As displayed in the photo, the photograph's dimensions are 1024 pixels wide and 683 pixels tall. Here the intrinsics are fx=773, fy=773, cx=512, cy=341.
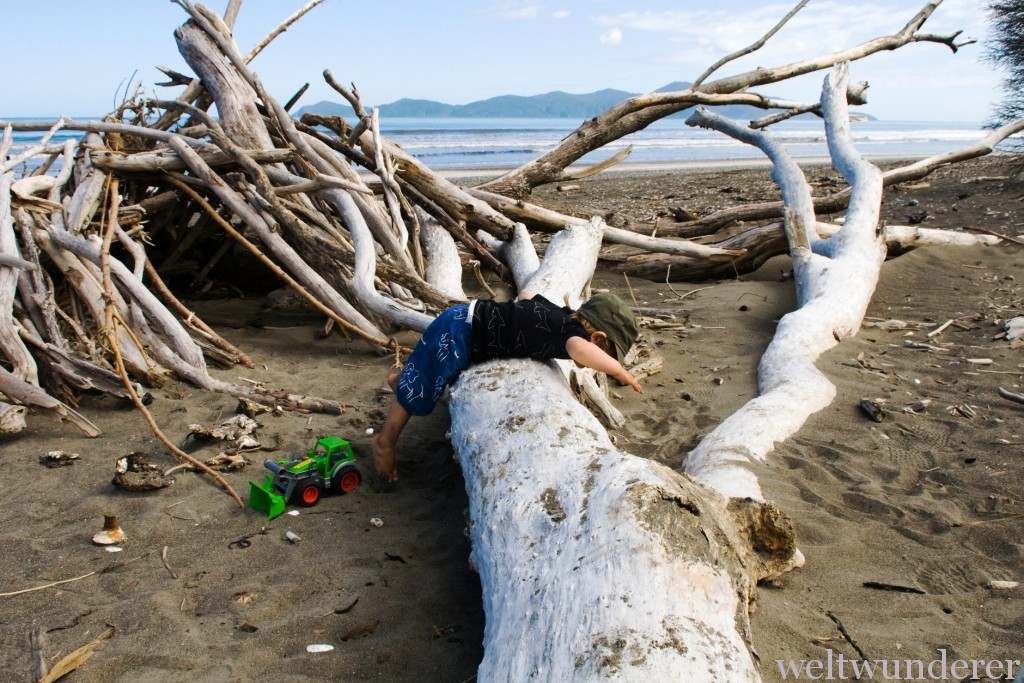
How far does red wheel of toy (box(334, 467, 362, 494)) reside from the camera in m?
3.61

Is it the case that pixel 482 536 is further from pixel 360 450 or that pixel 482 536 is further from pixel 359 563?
pixel 360 450

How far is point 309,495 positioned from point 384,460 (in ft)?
1.33

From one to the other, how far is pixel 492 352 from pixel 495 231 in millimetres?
3042

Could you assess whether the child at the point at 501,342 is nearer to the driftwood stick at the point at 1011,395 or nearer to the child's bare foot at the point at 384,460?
the child's bare foot at the point at 384,460

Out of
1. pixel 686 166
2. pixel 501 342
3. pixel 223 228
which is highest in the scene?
pixel 223 228

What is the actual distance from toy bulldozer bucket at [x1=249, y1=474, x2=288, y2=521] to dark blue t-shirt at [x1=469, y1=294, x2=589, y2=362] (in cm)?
110

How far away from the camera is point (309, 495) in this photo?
351 cm

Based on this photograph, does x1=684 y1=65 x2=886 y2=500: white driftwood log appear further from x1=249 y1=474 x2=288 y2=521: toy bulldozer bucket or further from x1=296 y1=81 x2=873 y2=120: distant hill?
x1=296 y1=81 x2=873 y2=120: distant hill

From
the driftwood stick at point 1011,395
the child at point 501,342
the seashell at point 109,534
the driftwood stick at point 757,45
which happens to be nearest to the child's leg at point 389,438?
the child at point 501,342

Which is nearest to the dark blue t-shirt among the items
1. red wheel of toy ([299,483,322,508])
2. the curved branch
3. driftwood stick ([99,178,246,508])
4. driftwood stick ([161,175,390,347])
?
red wheel of toy ([299,483,322,508])

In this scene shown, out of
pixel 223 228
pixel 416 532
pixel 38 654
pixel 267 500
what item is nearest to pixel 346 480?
pixel 267 500

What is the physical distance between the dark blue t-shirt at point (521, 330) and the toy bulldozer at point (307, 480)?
0.83 metres

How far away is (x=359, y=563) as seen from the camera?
3.08 meters

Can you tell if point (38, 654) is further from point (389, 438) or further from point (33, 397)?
point (33, 397)
